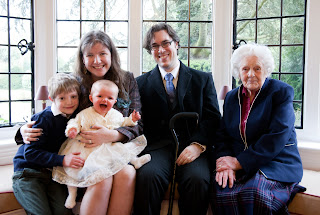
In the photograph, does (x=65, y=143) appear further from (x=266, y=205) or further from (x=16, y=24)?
(x=16, y=24)

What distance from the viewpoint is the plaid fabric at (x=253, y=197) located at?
1.87 meters

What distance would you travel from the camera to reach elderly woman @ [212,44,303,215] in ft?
6.28

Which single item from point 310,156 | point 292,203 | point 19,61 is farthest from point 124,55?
point 292,203

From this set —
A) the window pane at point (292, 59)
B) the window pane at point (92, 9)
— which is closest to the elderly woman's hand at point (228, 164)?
the window pane at point (292, 59)

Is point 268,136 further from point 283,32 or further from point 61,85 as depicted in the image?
point 283,32

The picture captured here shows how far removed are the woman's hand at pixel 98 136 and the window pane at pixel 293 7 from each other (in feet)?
7.09

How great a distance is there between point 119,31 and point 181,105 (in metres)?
1.37

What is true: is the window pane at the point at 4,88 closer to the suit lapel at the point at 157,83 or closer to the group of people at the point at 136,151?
the group of people at the point at 136,151

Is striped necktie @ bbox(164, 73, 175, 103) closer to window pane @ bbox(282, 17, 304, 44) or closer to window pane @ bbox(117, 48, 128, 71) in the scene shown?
window pane @ bbox(117, 48, 128, 71)

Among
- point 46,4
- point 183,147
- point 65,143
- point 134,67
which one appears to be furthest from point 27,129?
point 46,4

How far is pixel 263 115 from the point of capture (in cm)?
211

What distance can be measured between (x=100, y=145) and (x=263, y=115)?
111 centimetres

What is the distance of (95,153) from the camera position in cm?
198

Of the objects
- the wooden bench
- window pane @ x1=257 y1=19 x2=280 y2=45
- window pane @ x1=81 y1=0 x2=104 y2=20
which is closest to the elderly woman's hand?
the wooden bench
